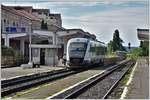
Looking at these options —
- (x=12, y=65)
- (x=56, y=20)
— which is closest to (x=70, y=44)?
(x=12, y=65)

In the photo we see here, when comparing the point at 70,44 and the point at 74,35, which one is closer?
the point at 70,44

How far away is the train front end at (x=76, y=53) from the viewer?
38156mm

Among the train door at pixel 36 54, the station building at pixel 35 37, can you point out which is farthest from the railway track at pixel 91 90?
the train door at pixel 36 54

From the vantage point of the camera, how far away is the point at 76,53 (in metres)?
38.3

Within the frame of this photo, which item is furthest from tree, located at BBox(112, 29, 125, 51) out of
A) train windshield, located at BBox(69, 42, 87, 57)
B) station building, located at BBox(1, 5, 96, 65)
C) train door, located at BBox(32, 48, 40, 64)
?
train door, located at BBox(32, 48, 40, 64)

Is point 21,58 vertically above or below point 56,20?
below

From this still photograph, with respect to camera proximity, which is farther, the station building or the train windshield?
the station building

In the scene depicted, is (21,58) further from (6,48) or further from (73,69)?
(73,69)

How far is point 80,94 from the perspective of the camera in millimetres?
17062

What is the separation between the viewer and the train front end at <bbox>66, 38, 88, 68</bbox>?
38.2m

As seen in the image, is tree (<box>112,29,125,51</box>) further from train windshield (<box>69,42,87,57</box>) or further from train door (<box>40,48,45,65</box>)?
train door (<box>40,48,45,65</box>)

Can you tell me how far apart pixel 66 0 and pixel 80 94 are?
7.00 meters

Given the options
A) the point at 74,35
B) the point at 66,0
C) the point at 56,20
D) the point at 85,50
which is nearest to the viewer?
the point at 66,0

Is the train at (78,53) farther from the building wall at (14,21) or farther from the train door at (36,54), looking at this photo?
the building wall at (14,21)
